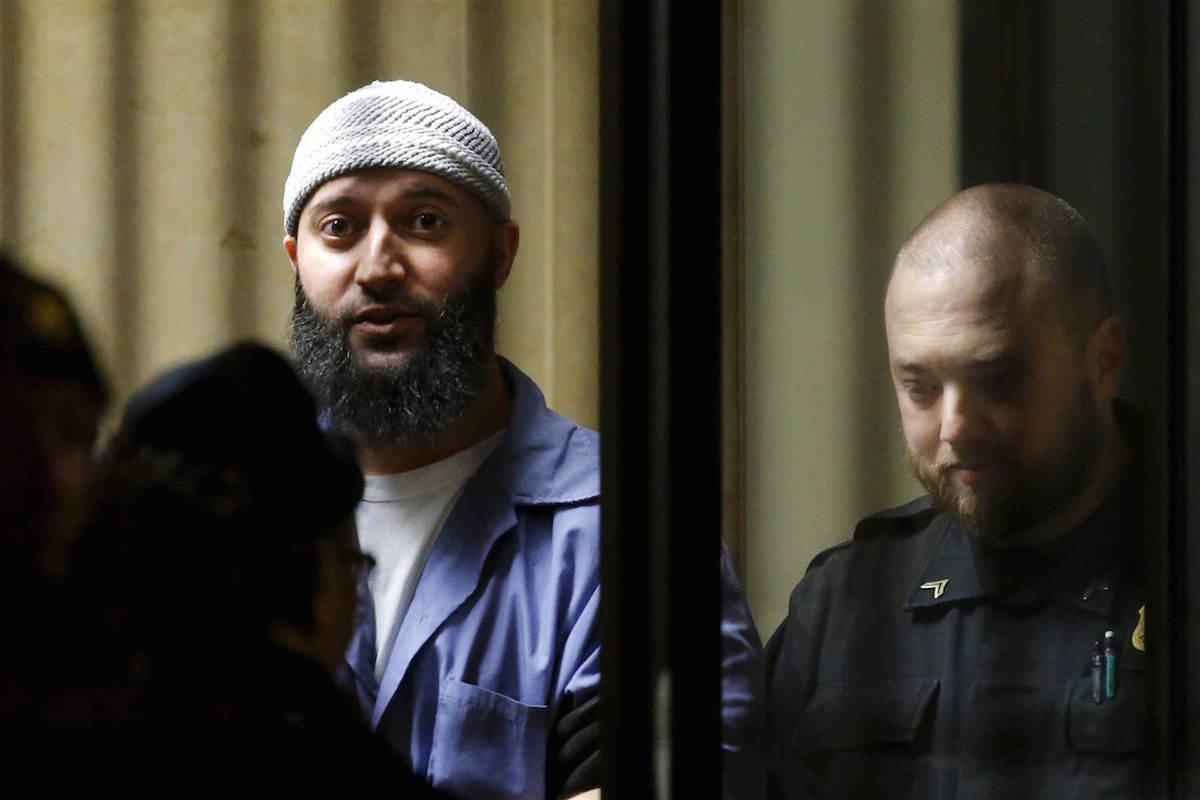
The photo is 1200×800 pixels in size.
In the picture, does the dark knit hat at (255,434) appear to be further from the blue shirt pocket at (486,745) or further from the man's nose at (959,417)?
the man's nose at (959,417)

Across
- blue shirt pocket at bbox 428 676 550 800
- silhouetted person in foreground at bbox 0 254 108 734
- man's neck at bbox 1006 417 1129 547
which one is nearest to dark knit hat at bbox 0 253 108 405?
silhouetted person in foreground at bbox 0 254 108 734

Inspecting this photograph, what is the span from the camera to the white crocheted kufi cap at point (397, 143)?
733 mm

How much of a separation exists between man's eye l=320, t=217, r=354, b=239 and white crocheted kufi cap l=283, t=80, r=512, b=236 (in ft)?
0.05

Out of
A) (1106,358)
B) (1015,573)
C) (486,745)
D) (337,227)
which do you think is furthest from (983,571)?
(337,227)

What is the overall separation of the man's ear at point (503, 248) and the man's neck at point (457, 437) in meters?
0.05

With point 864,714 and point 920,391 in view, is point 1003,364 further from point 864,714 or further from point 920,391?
point 864,714

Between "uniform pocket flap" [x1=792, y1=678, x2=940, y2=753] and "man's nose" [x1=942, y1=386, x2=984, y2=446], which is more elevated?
"man's nose" [x1=942, y1=386, x2=984, y2=446]

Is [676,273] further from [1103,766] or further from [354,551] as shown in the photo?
[1103,766]

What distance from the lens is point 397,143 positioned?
77 centimetres

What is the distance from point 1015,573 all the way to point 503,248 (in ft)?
1.20

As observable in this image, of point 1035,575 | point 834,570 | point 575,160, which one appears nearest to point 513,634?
point 834,570

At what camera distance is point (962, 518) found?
74 cm

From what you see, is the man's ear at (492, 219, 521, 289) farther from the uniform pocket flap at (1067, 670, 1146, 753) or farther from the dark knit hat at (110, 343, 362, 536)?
the uniform pocket flap at (1067, 670, 1146, 753)

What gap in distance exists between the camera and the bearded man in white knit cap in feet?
2.18
